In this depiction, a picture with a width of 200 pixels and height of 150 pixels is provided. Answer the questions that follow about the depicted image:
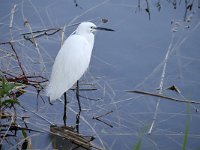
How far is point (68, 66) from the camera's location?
3068 mm

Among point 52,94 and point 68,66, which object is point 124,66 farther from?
point 52,94

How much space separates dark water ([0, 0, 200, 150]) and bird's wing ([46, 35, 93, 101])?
7.0 inches

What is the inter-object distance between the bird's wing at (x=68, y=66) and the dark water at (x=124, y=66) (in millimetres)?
178

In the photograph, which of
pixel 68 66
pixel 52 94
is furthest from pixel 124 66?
pixel 52 94

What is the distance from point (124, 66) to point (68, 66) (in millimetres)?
601

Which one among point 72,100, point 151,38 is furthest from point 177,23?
point 72,100

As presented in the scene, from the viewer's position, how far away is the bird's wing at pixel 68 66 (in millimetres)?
3004

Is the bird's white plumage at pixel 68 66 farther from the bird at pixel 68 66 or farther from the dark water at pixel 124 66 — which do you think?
the dark water at pixel 124 66

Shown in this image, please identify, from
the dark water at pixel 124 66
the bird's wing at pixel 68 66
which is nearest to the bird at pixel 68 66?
the bird's wing at pixel 68 66

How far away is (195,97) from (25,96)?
108 cm

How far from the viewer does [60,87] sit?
2.97 metres

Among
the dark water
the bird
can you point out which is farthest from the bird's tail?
the dark water

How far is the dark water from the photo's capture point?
9.69ft

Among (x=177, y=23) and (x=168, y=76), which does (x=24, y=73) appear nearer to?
(x=168, y=76)
